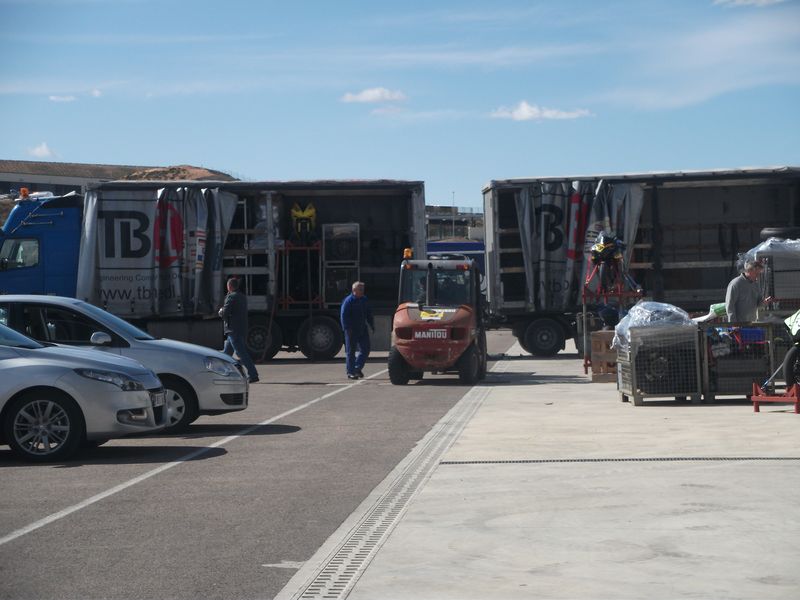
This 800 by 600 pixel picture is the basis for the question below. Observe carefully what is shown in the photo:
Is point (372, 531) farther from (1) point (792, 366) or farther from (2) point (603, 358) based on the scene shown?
(2) point (603, 358)

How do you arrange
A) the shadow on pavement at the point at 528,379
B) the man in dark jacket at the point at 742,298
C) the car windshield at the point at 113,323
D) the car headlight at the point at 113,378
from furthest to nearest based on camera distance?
the shadow on pavement at the point at 528,379, the man in dark jacket at the point at 742,298, the car windshield at the point at 113,323, the car headlight at the point at 113,378

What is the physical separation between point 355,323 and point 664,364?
7602 mm

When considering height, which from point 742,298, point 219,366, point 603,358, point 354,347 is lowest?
point 603,358

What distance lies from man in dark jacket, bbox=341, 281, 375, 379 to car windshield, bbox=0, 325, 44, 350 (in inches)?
411

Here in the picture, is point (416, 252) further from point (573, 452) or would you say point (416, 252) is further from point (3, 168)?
point (3, 168)

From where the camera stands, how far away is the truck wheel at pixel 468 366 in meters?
21.6

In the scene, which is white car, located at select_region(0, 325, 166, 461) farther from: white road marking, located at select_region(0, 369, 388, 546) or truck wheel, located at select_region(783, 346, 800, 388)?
truck wheel, located at select_region(783, 346, 800, 388)

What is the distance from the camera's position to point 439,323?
21.4 metres

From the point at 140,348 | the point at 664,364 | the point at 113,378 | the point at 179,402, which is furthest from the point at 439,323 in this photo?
the point at 113,378

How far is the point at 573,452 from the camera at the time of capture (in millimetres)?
11930

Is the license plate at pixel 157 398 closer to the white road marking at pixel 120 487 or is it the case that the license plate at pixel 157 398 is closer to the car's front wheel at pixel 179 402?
the white road marking at pixel 120 487

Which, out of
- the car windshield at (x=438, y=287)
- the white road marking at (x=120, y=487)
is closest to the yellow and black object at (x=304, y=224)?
the car windshield at (x=438, y=287)

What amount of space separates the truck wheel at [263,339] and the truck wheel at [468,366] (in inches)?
363

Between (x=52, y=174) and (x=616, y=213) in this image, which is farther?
(x=52, y=174)
